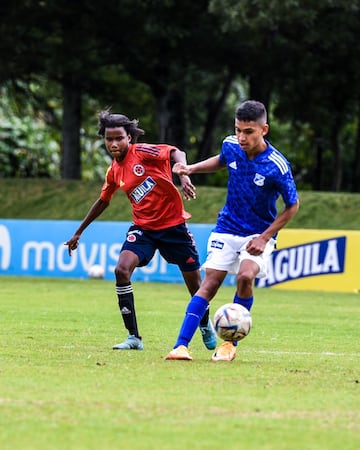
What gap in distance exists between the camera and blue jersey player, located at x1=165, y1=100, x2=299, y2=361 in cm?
945

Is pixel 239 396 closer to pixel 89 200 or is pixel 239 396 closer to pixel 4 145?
pixel 89 200

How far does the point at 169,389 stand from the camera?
7738 millimetres

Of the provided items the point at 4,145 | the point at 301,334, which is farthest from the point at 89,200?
the point at 301,334

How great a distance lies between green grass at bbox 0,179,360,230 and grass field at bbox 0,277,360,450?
18.3 metres

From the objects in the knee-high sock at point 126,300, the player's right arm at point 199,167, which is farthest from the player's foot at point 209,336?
the player's right arm at point 199,167

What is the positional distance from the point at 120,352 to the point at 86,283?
12963mm

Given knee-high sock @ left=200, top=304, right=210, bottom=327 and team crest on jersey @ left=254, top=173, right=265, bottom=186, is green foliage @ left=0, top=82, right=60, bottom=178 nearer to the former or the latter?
knee-high sock @ left=200, top=304, right=210, bottom=327

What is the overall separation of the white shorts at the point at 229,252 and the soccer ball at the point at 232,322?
36 cm

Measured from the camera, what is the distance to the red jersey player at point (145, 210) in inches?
421

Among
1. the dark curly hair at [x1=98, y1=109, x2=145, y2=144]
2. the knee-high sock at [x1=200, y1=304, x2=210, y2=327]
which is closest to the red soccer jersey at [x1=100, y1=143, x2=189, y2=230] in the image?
the dark curly hair at [x1=98, y1=109, x2=145, y2=144]

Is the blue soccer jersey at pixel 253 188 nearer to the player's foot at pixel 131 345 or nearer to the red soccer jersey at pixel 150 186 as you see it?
the red soccer jersey at pixel 150 186

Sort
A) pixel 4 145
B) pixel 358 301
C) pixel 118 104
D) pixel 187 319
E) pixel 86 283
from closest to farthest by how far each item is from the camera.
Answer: pixel 187 319 → pixel 358 301 → pixel 86 283 → pixel 118 104 → pixel 4 145

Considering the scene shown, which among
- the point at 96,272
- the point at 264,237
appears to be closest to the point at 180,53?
the point at 96,272

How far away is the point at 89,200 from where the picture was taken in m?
36.3
